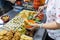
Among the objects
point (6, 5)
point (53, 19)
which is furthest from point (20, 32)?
point (6, 5)

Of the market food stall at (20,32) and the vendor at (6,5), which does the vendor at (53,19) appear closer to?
the market food stall at (20,32)

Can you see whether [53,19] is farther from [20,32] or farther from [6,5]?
[6,5]

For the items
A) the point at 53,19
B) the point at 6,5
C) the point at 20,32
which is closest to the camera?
the point at 53,19

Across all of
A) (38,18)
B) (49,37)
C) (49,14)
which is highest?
(49,14)

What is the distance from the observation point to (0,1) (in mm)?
2162

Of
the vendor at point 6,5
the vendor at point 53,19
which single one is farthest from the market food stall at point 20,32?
the vendor at point 6,5

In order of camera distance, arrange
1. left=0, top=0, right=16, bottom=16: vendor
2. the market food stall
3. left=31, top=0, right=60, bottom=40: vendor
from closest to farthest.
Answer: left=31, top=0, right=60, bottom=40: vendor
the market food stall
left=0, top=0, right=16, bottom=16: vendor

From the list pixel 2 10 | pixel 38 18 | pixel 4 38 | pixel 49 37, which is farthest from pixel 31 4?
pixel 4 38

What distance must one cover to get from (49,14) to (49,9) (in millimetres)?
44

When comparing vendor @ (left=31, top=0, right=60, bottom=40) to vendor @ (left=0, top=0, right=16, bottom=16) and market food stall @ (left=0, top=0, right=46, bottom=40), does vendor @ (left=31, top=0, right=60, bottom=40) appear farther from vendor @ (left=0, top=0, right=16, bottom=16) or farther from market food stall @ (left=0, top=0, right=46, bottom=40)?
vendor @ (left=0, top=0, right=16, bottom=16)

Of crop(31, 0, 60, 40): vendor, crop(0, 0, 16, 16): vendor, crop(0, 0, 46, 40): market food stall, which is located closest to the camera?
crop(31, 0, 60, 40): vendor

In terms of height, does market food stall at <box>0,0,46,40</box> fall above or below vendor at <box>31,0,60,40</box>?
below

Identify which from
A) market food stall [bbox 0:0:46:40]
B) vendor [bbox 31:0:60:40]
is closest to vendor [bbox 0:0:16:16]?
market food stall [bbox 0:0:46:40]

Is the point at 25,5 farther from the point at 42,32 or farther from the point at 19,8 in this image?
the point at 42,32
